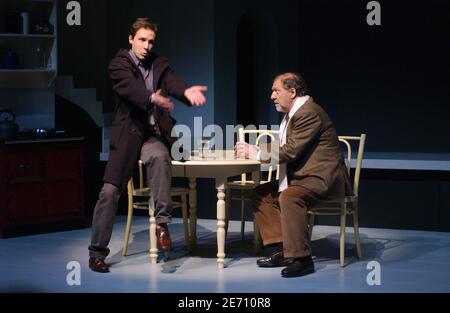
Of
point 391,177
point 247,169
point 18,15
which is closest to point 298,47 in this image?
point 391,177

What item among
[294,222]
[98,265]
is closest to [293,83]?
[294,222]

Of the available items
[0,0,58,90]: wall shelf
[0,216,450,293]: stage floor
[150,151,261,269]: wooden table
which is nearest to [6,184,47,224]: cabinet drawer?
[0,216,450,293]: stage floor

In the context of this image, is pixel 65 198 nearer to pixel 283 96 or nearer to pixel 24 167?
pixel 24 167

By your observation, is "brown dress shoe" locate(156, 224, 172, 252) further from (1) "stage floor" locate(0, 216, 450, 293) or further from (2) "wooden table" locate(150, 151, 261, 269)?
(2) "wooden table" locate(150, 151, 261, 269)

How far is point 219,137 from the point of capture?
8.14 metres

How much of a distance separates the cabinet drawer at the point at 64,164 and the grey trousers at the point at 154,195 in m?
1.73

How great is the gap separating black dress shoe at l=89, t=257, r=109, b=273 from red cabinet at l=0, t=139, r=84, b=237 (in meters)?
1.59

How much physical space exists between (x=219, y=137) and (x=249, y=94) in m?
1.40

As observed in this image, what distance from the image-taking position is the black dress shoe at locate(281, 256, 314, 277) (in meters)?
5.77

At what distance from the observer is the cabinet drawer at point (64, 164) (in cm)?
755

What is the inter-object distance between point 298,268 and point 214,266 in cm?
63

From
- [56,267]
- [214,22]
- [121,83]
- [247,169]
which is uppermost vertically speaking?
[214,22]

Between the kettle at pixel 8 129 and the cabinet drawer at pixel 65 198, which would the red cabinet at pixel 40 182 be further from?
the kettle at pixel 8 129

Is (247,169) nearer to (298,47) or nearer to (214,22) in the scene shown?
(214,22)
